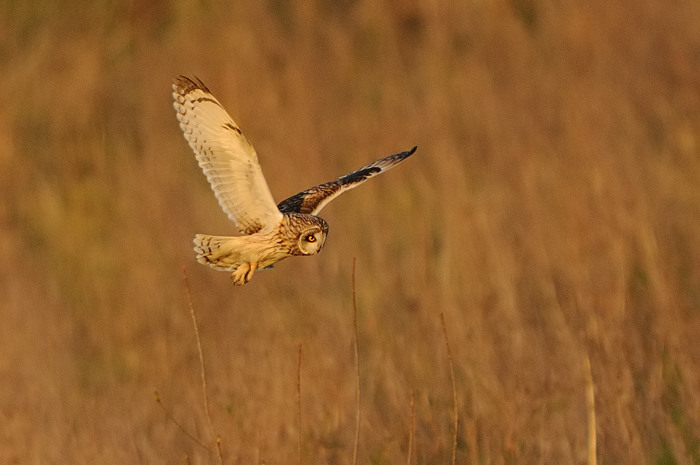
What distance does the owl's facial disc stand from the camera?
2484 millimetres

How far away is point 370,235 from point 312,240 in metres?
3.24

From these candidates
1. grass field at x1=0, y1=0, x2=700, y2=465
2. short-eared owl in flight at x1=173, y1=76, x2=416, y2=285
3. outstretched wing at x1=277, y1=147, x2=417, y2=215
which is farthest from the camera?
grass field at x1=0, y1=0, x2=700, y2=465

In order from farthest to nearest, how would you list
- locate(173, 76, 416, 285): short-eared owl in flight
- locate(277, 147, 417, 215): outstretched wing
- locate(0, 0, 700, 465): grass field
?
locate(0, 0, 700, 465): grass field
locate(277, 147, 417, 215): outstretched wing
locate(173, 76, 416, 285): short-eared owl in flight

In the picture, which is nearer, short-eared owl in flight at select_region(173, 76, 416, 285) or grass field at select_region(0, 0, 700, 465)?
short-eared owl in flight at select_region(173, 76, 416, 285)

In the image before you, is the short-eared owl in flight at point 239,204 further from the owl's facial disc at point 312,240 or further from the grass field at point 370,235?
the grass field at point 370,235

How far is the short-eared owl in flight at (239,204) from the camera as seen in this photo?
252 cm

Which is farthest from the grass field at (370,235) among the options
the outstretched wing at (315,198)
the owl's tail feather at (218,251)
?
the outstretched wing at (315,198)

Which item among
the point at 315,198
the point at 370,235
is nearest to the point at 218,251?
the point at 315,198

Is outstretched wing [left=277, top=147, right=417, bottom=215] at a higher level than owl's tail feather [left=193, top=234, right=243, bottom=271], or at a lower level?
higher

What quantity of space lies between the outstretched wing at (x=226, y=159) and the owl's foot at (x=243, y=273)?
0.09 meters

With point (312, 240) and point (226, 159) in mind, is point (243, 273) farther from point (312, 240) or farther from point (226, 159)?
point (226, 159)

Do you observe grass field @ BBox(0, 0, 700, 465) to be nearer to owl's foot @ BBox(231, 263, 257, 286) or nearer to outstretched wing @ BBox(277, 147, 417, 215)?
owl's foot @ BBox(231, 263, 257, 286)

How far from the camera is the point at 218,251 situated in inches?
101

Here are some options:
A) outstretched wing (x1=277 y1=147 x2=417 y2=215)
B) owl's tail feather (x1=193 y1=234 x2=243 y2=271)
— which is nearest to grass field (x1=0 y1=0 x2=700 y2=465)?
owl's tail feather (x1=193 y1=234 x2=243 y2=271)
